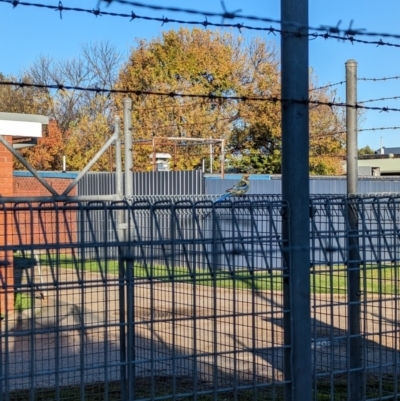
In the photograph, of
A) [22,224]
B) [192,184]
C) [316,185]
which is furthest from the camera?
[316,185]

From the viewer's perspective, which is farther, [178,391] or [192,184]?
[192,184]

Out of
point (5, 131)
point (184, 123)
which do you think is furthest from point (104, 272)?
point (184, 123)

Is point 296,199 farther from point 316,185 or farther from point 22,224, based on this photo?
point 316,185

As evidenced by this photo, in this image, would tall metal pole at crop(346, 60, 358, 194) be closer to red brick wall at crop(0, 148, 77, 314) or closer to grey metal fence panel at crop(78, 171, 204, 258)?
red brick wall at crop(0, 148, 77, 314)

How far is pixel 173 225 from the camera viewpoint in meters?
3.98

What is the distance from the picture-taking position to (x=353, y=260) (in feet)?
14.9

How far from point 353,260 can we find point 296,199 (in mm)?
588

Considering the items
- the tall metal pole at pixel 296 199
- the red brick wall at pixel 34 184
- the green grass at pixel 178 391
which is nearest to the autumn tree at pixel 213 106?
the red brick wall at pixel 34 184

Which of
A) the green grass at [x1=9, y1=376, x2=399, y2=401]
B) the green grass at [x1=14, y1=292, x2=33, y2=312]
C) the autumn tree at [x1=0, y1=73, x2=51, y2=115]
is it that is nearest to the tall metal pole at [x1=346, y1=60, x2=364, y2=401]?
the green grass at [x1=9, y1=376, x2=399, y2=401]

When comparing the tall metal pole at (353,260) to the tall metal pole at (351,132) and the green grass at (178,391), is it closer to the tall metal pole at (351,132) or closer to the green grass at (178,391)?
the tall metal pole at (351,132)

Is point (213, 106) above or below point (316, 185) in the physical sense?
above

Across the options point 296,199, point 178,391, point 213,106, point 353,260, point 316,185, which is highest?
point 213,106

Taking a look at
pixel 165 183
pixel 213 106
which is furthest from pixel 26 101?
pixel 165 183

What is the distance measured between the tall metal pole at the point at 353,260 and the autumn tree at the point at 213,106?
79.4 ft
